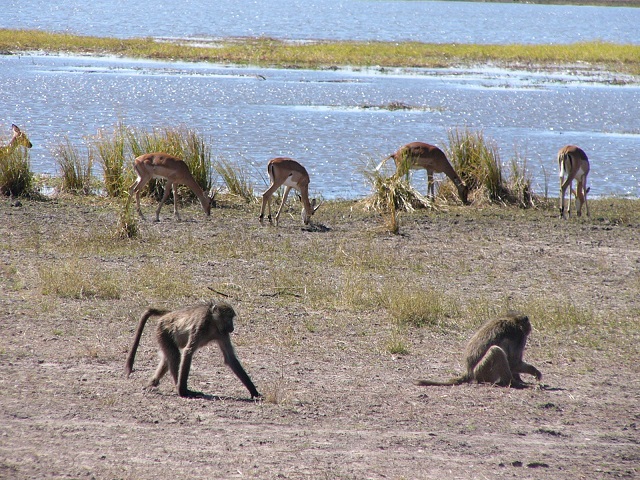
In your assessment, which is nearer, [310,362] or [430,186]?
[310,362]

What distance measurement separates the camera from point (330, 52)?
4803 centimetres

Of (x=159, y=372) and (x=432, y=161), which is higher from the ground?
(x=432, y=161)

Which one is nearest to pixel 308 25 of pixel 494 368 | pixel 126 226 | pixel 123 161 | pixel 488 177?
pixel 488 177

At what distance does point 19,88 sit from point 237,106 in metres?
8.05

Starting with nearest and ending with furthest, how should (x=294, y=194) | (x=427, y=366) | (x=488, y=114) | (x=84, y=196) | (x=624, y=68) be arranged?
(x=427, y=366) < (x=84, y=196) < (x=294, y=194) < (x=488, y=114) < (x=624, y=68)

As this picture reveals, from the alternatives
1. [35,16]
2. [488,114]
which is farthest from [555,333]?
[35,16]

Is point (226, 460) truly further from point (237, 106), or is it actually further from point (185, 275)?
point (237, 106)

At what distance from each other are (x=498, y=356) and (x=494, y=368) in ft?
0.37

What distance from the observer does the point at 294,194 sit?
1850 cm

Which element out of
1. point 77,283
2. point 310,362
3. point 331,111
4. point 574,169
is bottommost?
point 310,362

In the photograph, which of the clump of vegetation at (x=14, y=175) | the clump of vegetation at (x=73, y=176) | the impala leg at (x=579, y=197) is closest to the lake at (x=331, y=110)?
the impala leg at (x=579, y=197)

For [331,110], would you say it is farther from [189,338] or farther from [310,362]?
[189,338]

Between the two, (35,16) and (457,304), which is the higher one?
(35,16)

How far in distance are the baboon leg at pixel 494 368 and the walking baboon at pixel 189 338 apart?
6.28 ft
